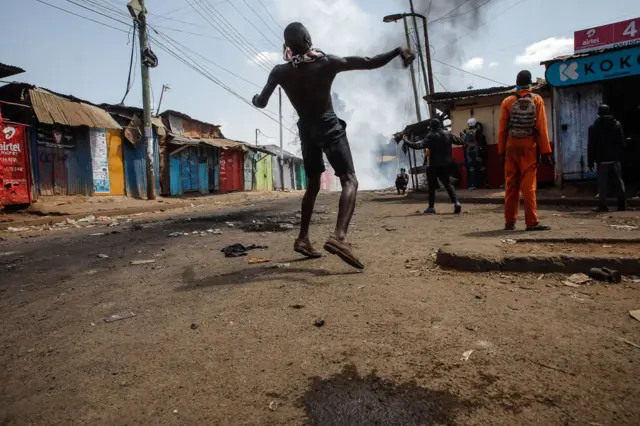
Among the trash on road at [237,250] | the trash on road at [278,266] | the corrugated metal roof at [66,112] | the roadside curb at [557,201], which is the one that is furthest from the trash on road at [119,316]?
the corrugated metal roof at [66,112]

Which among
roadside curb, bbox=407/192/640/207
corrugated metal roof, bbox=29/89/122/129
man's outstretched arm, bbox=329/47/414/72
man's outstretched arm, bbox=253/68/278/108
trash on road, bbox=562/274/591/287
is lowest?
trash on road, bbox=562/274/591/287

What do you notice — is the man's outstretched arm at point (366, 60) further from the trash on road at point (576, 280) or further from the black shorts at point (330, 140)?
the trash on road at point (576, 280)

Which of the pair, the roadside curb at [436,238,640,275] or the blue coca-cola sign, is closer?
the roadside curb at [436,238,640,275]

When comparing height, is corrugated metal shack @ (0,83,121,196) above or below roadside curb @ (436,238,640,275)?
above

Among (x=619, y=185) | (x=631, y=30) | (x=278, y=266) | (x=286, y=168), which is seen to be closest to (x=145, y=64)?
(x=278, y=266)

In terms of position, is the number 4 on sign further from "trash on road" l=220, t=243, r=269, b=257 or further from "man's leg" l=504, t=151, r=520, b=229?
"trash on road" l=220, t=243, r=269, b=257

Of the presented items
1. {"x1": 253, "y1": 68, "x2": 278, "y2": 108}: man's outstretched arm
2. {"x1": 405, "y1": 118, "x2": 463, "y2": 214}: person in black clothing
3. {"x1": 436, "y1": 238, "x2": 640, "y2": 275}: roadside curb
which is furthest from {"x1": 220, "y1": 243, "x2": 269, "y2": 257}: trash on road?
{"x1": 405, "y1": 118, "x2": 463, "y2": 214}: person in black clothing

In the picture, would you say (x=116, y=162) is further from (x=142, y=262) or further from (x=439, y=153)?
(x=142, y=262)

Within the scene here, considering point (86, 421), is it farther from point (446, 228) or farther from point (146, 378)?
point (446, 228)

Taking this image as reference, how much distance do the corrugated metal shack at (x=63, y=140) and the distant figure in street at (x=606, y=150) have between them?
44.3 feet

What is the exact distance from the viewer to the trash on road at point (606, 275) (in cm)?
225

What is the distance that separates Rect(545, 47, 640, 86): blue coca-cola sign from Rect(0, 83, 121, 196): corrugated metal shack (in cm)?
1389

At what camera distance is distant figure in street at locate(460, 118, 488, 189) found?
38.3 ft

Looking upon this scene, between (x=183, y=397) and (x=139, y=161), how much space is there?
16.5m
